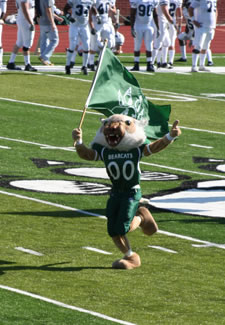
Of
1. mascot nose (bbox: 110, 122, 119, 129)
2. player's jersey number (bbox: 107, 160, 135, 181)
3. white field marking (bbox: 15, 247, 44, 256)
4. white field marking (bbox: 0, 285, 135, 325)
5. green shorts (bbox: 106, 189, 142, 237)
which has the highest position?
mascot nose (bbox: 110, 122, 119, 129)

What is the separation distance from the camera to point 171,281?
9289 millimetres

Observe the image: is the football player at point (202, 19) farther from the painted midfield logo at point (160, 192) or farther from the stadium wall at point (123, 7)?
the stadium wall at point (123, 7)

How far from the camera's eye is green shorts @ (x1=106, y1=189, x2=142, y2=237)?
962 cm

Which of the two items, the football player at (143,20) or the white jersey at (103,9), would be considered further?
the white jersey at (103,9)

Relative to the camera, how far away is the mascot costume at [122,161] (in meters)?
9.63

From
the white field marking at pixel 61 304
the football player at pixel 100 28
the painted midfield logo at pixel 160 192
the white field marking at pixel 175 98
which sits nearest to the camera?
the white field marking at pixel 61 304

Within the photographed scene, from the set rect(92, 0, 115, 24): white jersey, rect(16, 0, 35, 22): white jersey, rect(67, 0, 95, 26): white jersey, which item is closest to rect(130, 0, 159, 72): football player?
rect(92, 0, 115, 24): white jersey

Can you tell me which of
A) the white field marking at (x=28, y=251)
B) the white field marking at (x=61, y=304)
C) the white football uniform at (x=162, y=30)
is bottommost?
the white football uniform at (x=162, y=30)

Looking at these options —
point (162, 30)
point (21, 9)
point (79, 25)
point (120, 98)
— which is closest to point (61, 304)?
point (120, 98)

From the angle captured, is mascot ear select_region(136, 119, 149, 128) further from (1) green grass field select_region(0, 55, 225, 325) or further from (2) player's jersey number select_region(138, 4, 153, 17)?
(2) player's jersey number select_region(138, 4, 153, 17)

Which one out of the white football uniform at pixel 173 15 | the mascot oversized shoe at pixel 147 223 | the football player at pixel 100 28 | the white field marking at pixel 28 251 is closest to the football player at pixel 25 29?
the football player at pixel 100 28

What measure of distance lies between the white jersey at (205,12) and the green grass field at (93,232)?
6.88 m

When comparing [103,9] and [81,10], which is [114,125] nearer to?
[81,10]

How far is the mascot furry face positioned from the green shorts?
Result: 1.39 feet
